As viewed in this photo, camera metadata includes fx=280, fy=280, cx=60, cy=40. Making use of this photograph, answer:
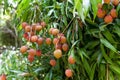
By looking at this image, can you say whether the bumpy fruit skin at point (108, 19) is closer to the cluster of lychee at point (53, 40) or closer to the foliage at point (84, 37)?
the foliage at point (84, 37)

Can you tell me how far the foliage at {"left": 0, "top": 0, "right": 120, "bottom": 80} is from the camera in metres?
1.00

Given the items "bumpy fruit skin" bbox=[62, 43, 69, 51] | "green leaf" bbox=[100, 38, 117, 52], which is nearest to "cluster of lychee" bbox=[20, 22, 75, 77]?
"bumpy fruit skin" bbox=[62, 43, 69, 51]

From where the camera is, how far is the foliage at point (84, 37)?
3.29 ft

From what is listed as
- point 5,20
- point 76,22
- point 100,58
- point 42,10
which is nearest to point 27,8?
point 42,10

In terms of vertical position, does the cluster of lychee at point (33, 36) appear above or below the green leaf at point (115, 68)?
above

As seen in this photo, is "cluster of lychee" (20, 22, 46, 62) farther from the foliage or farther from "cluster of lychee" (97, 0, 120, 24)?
"cluster of lychee" (97, 0, 120, 24)

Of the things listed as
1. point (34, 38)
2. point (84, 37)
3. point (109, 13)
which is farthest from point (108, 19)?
point (34, 38)

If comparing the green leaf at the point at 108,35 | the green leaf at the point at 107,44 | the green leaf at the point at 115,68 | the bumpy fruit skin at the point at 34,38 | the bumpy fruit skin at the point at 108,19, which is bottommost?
the green leaf at the point at 115,68

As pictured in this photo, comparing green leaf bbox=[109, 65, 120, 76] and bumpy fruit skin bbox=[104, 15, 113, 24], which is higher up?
bumpy fruit skin bbox=[104, 15, 113, 24]

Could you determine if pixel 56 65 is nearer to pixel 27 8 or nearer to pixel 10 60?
pixel 27 8

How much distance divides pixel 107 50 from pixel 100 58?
1.7 inches

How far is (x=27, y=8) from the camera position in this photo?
43.7 inches

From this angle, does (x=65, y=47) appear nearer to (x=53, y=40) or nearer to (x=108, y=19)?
(x=53, y=40)

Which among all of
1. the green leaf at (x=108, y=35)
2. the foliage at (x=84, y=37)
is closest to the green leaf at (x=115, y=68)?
the foliage at (x=84, y=37)
